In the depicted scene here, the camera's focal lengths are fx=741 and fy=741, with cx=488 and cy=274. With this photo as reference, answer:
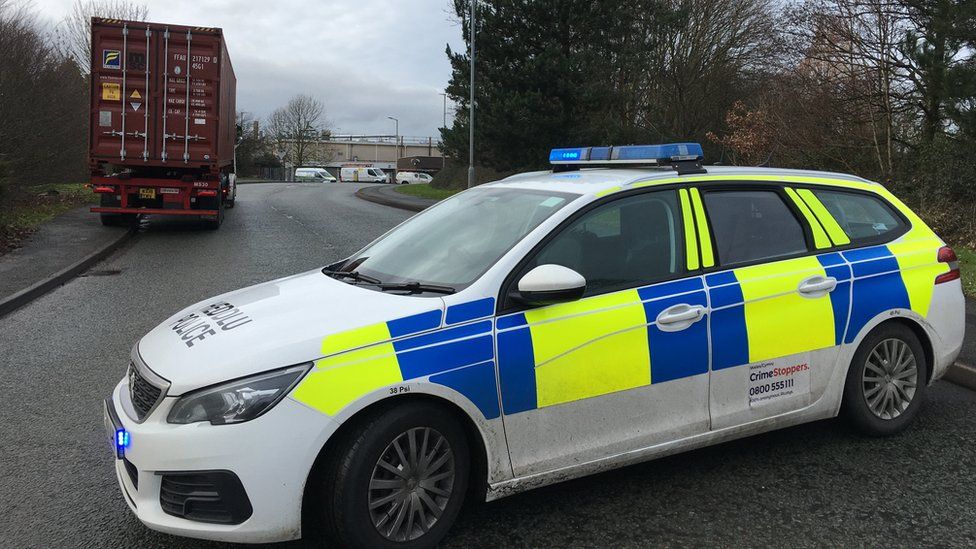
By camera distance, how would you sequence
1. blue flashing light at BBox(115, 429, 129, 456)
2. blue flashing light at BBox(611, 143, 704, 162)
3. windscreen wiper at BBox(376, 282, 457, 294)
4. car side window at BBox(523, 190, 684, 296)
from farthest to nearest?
blue flashing light at BBox(611, 143, 704, 162) → car side window at BBox(523, 190, 684, 296) → windscreen wiper at BBox(376, 282, 457, 294) → blue flashing light at BBox(115, 429, 129, 456)

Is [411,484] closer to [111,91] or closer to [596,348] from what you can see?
[596,348]

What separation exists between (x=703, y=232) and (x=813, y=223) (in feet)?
2.69

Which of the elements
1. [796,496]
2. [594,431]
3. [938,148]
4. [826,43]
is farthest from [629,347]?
[826,43]

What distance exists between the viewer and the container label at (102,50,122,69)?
13555 millimetres

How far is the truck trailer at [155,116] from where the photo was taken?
44.7 ft

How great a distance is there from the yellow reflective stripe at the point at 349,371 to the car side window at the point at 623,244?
0.81m

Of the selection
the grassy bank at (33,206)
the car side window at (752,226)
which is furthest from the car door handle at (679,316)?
the grassy bank at (33,206)

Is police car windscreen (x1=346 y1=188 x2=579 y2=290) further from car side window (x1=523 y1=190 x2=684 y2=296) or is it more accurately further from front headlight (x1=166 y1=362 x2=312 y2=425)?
front headlight (x1=166 y1=362 x2=312 y2=425)

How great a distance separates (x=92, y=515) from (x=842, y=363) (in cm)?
375

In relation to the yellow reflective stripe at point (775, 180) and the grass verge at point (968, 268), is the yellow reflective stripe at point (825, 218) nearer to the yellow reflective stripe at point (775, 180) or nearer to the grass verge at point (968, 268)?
the yellow reflective stripe at point (775, 180)

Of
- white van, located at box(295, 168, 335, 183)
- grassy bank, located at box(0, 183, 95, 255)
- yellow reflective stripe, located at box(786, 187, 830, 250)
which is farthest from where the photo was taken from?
white van, located at box(295, 168, 335, 183)

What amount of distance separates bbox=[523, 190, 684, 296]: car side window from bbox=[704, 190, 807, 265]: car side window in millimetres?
258

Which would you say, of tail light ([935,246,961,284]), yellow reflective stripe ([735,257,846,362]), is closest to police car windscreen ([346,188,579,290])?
yellow reflective stripe ([735,257,846,362])

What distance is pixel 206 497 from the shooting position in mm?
2670
